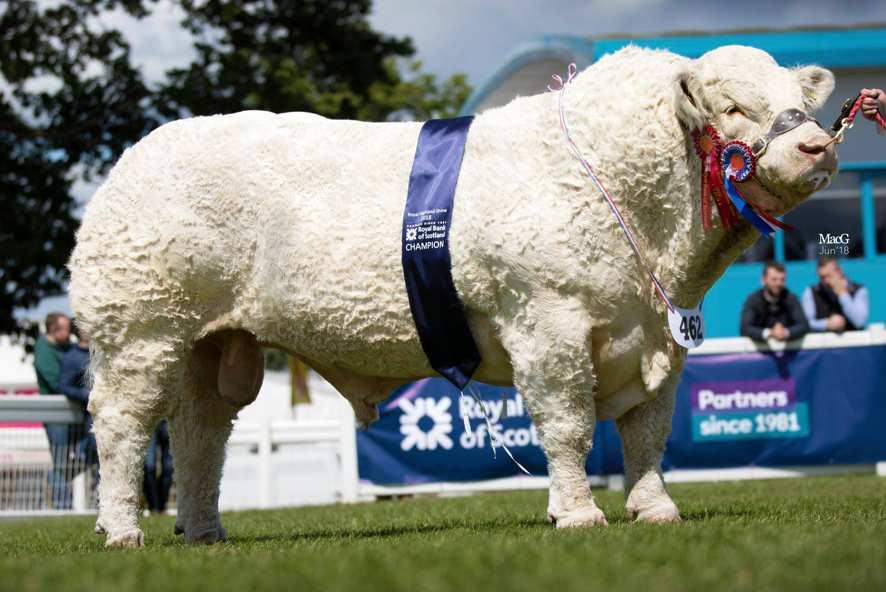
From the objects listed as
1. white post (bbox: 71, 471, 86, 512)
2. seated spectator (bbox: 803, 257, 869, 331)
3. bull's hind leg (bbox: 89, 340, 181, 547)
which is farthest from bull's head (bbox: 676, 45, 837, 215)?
white post (bbox: 71, 471, 86, 512)

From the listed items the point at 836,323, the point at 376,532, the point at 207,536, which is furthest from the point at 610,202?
the point at 836,323

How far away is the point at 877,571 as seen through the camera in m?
3.77

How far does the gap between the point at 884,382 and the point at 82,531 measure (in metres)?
8.20

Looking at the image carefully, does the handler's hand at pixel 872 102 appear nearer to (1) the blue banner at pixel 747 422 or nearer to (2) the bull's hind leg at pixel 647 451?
(2) the bull's hind leg at pixel 647 451

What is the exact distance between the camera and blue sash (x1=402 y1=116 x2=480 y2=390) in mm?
6039

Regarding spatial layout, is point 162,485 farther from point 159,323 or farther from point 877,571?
point 877,571

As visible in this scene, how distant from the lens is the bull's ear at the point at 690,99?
590cm

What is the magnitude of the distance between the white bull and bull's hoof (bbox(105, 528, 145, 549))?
11mm

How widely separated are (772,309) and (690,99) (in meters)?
7.57

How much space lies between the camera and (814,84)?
6098 millimetres

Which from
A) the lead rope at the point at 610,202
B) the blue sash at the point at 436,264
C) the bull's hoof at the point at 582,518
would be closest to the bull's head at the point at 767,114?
the lead rope at the point at 610,202

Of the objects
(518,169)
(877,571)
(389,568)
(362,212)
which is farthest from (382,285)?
(877,571)

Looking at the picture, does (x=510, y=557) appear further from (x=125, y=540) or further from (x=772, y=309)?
(x=772, y=309)

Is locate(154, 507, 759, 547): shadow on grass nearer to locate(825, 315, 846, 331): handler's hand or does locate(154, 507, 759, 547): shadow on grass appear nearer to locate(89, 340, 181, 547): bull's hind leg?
locate(89, 340, 181, 547): bull's hind leg
